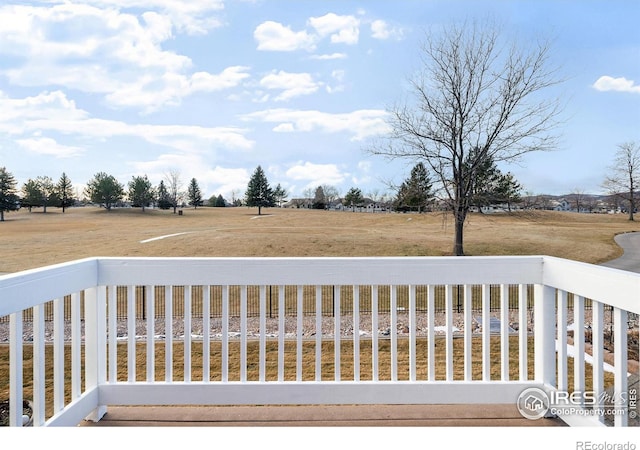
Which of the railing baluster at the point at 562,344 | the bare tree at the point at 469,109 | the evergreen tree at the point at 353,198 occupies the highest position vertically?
the bare tree at the point at 469,109

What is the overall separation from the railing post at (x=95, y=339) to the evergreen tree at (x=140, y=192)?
1559 mm

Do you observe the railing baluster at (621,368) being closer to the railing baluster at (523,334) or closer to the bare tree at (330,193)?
the railing baluster at (523,334)

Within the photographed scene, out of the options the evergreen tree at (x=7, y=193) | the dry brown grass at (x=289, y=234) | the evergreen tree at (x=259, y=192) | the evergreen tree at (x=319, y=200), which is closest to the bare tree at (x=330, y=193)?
the evergreen tree at (x=319, y=200)

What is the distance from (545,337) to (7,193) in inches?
111

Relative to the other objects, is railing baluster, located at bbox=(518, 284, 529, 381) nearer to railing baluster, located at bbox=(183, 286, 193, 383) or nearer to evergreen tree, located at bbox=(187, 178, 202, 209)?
railing baluster, located at bbox=(183, 286, 193, 383)

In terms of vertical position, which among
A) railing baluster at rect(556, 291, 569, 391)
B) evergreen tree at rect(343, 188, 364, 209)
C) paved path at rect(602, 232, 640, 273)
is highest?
evergreen tree at rect(343, 188, 364, 209)

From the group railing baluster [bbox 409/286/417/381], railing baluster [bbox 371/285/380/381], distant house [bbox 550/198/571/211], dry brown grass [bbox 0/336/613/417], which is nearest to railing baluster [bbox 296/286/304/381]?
railing baluster [bbox 371/285/380/381]

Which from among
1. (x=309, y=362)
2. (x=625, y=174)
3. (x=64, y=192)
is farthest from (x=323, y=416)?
(x=625, y=174)

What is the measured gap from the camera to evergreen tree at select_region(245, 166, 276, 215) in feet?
9.70

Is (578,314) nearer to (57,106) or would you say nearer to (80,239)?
(80,239)

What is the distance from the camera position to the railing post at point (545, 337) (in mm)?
1352

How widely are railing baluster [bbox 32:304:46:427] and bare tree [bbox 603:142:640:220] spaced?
298cm

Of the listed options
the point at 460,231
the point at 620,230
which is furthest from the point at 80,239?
the point at 620,230

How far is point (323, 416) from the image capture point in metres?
1.30
